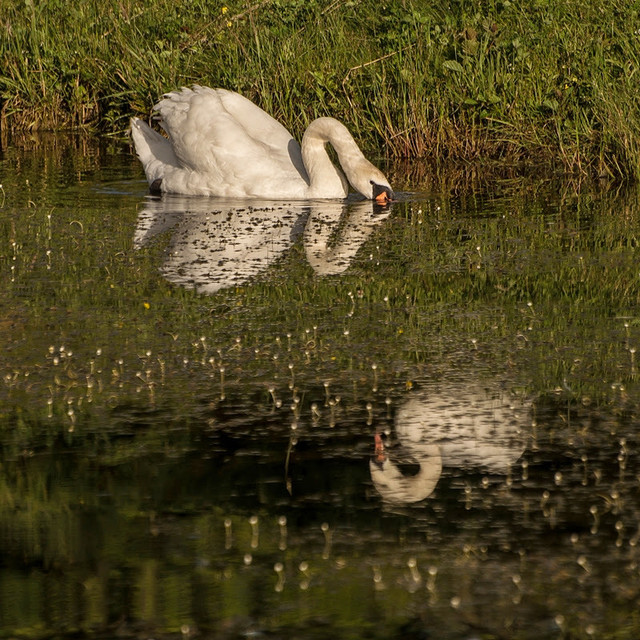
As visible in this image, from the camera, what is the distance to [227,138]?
1248cm

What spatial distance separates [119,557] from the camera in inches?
203

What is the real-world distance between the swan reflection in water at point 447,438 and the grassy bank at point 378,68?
6.59m

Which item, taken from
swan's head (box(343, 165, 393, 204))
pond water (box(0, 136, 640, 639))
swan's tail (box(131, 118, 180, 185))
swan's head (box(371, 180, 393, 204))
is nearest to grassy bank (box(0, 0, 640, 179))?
swan's tail (box(131, 118, 180, 185))

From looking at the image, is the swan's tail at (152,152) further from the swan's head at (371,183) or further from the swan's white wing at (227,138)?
the swan's head at (371,183)

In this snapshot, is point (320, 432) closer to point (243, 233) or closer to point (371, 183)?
point (243, 233)

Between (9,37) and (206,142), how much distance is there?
442 cm

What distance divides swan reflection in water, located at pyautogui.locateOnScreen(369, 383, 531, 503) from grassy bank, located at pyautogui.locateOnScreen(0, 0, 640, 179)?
6.59 meters

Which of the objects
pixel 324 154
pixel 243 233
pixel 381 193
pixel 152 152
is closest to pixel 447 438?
pixel 243 233

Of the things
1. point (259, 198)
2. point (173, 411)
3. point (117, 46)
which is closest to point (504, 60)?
point (259, 198)

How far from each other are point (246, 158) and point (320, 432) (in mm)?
6406

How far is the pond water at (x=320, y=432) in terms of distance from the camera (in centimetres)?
486

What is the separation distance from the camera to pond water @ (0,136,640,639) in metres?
4.86

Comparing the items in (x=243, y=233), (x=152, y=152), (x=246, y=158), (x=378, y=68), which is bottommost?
(x=243, y=233)

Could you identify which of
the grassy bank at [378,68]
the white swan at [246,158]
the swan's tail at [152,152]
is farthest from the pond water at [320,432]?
the grassy bank at [378,68]
